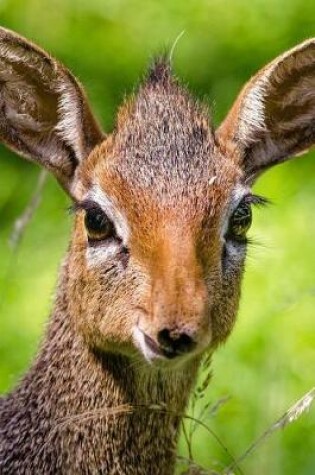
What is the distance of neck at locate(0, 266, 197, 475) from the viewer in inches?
285

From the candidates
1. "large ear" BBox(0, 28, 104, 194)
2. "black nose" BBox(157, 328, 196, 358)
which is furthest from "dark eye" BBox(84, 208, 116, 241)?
"black nose" BBox(157, 328, 196, 358)

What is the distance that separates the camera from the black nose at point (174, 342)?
655 centimetres

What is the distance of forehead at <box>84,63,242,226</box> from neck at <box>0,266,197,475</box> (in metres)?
0.60

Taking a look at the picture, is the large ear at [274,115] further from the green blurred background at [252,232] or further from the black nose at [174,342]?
the black nose at [174,342]

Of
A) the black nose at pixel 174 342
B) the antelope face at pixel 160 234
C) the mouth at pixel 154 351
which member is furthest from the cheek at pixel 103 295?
the black nose at pixel 174 342

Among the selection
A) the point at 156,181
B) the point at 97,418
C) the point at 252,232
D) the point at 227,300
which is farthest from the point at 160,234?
the point at 252,232

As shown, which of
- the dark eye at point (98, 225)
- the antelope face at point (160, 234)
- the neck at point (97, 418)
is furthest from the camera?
the neck at point (97, 418)

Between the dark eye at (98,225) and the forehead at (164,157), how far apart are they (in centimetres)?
9

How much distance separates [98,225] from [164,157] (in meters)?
0.33

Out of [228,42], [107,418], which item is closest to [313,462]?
[107,418]

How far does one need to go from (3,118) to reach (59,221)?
3173 mm

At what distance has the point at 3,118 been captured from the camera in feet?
25.1

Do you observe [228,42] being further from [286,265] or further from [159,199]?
[159,199]

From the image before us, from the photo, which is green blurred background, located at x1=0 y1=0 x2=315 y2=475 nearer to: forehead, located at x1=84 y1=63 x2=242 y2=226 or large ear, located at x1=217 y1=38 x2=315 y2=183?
large ear, located at x1=217 y1=38 x2=315 y2=183
